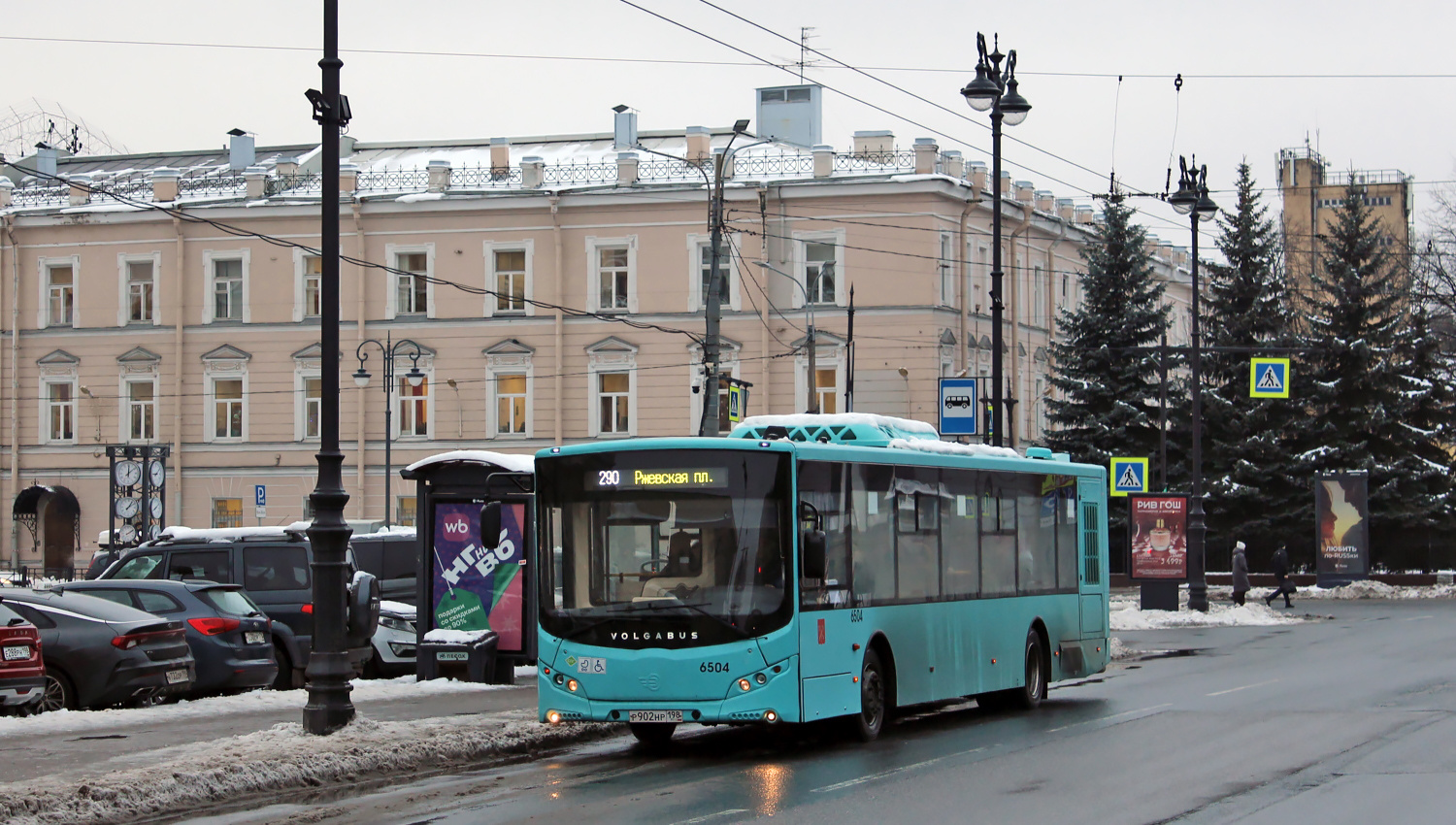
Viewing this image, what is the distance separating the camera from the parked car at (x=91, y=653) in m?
17.0

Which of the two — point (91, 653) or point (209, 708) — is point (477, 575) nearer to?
point (209, 708)

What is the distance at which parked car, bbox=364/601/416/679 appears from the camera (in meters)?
23.0

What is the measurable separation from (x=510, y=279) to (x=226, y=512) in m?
11.3

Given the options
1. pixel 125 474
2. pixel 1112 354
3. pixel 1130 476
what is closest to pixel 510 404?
pixel 125 474

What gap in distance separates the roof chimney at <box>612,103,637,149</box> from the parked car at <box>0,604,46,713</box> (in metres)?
42.9

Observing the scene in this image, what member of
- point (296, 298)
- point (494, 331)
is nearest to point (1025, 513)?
point (494, 331)

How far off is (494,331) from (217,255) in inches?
365

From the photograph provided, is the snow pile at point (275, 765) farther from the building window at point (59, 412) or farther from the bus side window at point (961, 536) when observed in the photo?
the building window at point (59, 412)

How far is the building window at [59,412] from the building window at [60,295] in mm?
2033

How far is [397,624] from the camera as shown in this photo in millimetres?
23078

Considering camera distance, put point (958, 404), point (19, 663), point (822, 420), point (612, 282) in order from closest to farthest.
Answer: point (19, 663) < point (822, 420) < point (958, 404) < point (612, 282)

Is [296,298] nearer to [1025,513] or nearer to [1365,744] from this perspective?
[1025,513]

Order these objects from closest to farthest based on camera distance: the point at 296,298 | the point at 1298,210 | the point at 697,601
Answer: the point at 697,601
the point at 296,298
the point at 1298,210

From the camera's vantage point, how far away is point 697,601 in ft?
46.4
